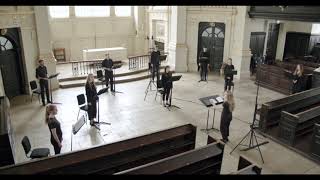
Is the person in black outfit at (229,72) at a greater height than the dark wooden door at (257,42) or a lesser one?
lesser

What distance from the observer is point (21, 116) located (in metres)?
9.28

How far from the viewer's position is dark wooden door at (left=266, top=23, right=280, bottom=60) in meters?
15.7

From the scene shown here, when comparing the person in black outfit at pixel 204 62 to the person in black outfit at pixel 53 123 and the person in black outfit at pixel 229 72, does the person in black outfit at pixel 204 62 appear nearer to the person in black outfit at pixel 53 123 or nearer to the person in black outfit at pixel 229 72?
the person in black outfit at pixel 229 72

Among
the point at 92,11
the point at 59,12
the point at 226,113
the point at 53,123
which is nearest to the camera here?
the point at 53,123

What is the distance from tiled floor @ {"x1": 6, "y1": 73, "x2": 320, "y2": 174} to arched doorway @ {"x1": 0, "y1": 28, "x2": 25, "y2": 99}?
51cm

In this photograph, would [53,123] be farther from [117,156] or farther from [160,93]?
[160,93]

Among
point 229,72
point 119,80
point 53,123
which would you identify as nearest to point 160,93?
point 229,72

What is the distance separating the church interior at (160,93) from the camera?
5.66 meters

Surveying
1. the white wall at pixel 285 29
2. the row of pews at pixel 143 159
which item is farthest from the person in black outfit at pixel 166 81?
the white wall at pixel 285 29

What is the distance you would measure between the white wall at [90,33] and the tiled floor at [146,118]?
5372 mm

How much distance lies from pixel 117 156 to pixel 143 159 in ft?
1.77

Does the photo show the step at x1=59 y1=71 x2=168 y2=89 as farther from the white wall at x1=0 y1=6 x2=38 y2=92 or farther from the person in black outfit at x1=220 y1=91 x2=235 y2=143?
the person in black outfit at x1=220 y1=91 x2=235 y2=143

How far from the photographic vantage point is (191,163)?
5.06 m

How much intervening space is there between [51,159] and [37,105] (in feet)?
19.5
